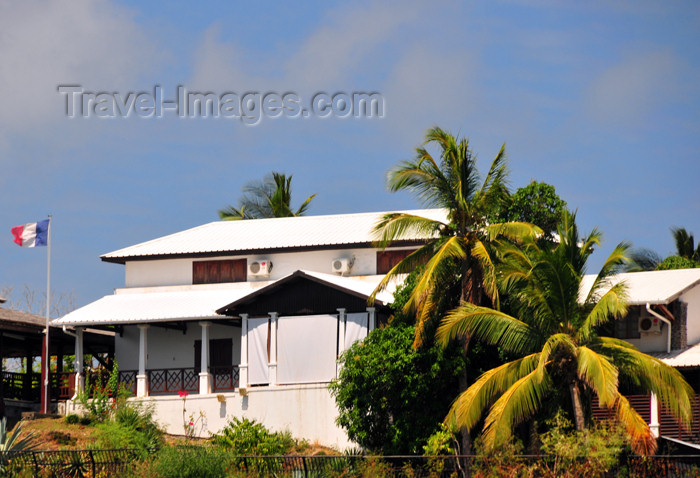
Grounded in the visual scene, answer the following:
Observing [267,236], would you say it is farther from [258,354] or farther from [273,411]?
[273,411]

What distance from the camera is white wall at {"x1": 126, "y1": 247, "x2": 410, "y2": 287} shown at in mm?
38125

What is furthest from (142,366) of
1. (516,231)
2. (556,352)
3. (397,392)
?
(556,352)

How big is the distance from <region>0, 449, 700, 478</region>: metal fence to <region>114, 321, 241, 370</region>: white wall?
35.0 feet

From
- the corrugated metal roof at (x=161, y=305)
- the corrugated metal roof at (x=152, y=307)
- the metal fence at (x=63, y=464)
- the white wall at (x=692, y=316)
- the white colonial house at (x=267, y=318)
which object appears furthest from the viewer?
the corrugated metal roof at (x=152, y=307)

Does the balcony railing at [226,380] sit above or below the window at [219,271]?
below

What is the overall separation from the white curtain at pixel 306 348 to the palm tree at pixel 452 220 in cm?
381

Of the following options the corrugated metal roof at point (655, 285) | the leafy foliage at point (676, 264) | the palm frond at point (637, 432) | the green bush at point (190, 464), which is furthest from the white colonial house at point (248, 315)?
the leafy foliage at point (676, 264)

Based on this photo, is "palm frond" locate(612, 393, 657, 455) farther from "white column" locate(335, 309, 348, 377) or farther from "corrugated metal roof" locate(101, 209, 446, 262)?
"corrugated metal roof" locate(101, 209, 446, 262)

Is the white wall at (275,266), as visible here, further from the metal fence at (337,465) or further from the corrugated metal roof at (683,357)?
the metal fence at (337,465)

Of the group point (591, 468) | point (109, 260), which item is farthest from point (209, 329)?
point (591, 468)

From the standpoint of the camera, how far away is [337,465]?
26.3 metres

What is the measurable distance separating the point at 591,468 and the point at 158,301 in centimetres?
1905

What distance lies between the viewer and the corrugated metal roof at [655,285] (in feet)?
99.1

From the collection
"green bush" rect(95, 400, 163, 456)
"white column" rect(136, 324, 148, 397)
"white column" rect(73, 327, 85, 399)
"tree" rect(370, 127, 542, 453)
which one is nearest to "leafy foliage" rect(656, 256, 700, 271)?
"tree" rect(370, 127, 542, 453)
